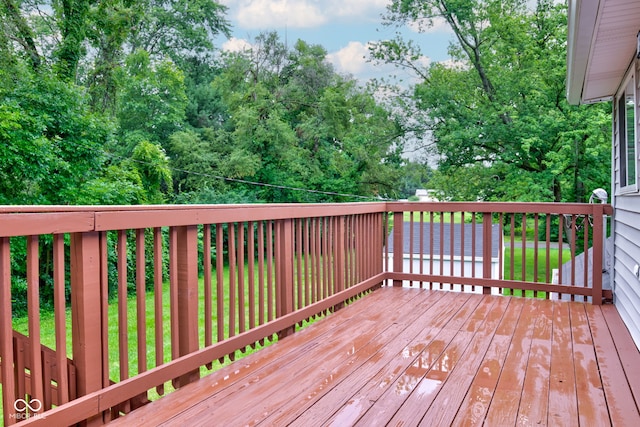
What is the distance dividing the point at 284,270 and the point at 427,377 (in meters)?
1.13

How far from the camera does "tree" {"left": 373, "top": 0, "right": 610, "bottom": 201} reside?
11.6 metres

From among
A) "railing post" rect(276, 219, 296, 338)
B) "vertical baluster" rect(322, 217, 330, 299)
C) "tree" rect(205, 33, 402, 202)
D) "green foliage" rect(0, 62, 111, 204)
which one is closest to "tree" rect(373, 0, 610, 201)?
"tree" rect(205, 33, 402, 202)

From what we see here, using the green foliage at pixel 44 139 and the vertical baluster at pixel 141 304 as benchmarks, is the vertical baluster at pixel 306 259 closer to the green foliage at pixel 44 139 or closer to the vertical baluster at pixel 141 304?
the vertical baluster at pixel 141 304

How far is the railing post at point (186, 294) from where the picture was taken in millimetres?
2170

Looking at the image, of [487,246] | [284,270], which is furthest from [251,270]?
[487,246]

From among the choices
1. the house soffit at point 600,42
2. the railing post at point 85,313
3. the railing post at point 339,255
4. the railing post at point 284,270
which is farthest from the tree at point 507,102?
the railing post at point 85,313

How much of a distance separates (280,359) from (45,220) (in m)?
1.44

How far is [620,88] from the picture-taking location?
4.01 m

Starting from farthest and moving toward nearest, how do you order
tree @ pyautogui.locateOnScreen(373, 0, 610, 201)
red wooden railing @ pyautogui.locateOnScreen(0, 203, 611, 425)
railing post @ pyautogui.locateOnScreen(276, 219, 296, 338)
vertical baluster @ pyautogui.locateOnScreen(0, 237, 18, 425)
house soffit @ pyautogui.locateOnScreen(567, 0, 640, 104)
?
tree @ pyautogui.locateOnScreen(373, 0, 610, 201), railing post @ pyautogui.locateOnScreen(276, 219, 296, 338), house soffit @ pyautogui.locateOnScreen(567, 0, 640, 104), red wooden railing @ pyautogui.locateOnScreen(0, 203, 611, 425), vertical baluster @ pyautogui.locateOnScreen(0, 237, 18, 425)

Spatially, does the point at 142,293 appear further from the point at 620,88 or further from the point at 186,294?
the point at 620,88

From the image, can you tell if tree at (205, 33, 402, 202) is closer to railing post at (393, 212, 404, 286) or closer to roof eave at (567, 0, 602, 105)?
railing post at (393, 212, 404, 286)

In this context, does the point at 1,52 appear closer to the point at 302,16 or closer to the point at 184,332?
the point at 184,332

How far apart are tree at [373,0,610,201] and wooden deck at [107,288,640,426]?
30.8ft

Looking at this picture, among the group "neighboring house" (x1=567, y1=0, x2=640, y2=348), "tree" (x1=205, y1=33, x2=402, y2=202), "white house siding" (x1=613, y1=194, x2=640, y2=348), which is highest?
"tree" (x1=205, y1=33, x2=402, y2=202)
